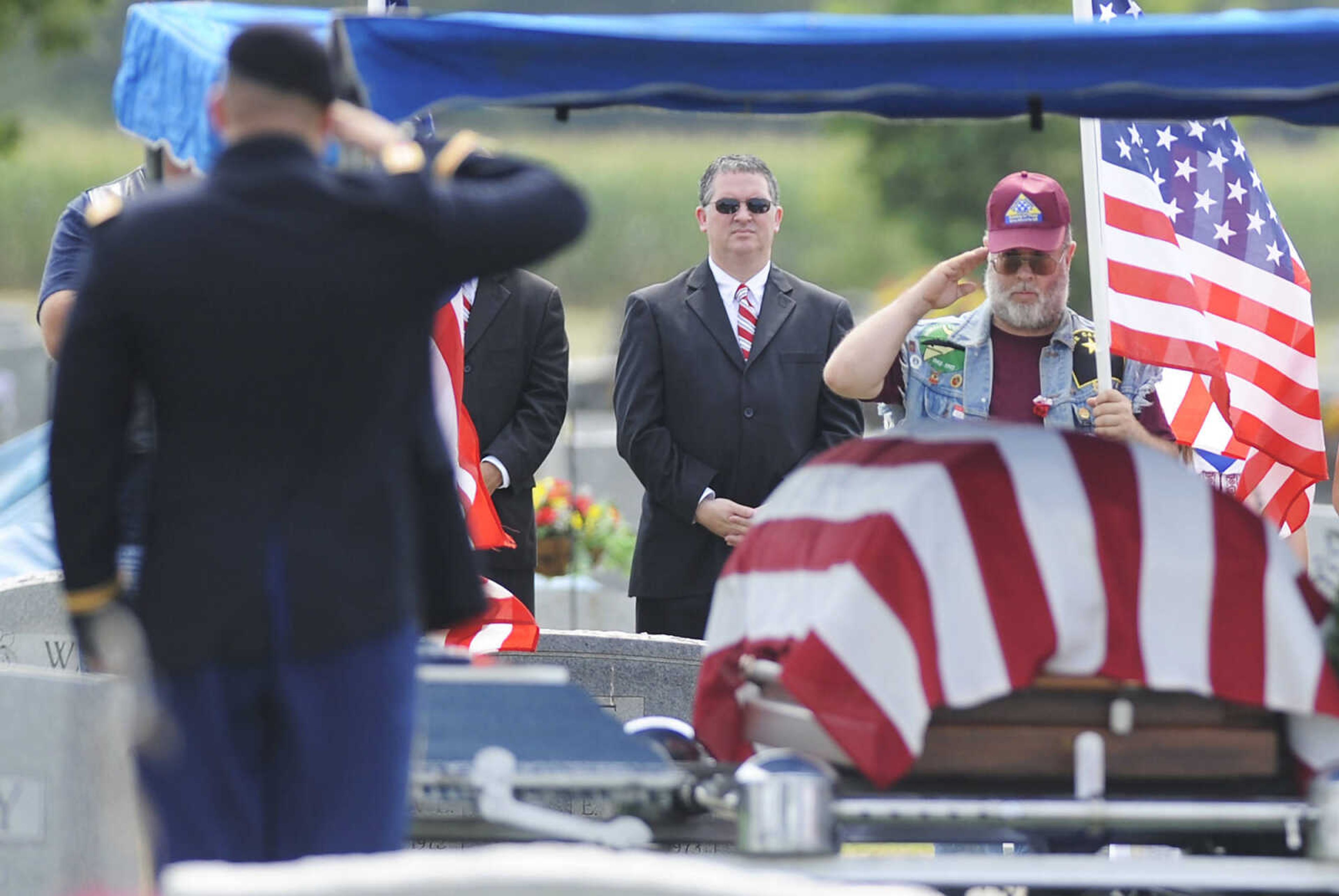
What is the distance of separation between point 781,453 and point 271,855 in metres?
3.72

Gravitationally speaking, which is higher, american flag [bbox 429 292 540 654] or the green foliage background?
the green foliage background

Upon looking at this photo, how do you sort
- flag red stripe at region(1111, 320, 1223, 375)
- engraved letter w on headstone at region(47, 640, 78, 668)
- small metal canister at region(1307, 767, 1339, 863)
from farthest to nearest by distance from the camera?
1. engraved letter w on headstone at region(47, 640, 78, 668)
2. flag red stripe at region(1111, 320, 1223, 375)
3. small metal canister at region(1307, 767, 1339, 863)

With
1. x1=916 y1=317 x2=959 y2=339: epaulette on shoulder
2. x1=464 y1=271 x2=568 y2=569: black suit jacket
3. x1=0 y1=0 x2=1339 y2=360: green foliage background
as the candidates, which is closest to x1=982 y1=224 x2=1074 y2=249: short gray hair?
x1=916 y1=317 x2=959 y2=339: epaulette on shoulder

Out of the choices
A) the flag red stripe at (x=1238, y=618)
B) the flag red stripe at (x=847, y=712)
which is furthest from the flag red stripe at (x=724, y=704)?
the flag red stripe at (x=1238, y=618)

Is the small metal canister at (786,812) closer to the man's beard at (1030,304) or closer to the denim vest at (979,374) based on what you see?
the denim vest at (979,374)

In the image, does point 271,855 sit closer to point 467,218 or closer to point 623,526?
point 467,218

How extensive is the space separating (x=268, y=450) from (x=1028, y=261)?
303 cm

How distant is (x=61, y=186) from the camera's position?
47250 millimetres

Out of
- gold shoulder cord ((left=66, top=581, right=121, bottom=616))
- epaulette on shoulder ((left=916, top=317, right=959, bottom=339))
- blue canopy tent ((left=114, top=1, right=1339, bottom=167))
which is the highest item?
blue canopy tent ((left=114, top=1, right=1339, bottom=167))

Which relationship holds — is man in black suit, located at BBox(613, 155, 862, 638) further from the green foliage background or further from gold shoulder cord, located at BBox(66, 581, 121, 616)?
the green foliage background

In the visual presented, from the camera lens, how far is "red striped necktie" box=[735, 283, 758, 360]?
7.59 metres

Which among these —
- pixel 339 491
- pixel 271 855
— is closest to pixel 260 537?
pixel 339 491

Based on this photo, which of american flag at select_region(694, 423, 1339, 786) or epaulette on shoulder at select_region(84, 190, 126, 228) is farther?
american flag at select_region(694, 423, 1339, 786)

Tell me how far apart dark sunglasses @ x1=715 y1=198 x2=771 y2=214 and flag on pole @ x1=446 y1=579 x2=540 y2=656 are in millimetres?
1739
